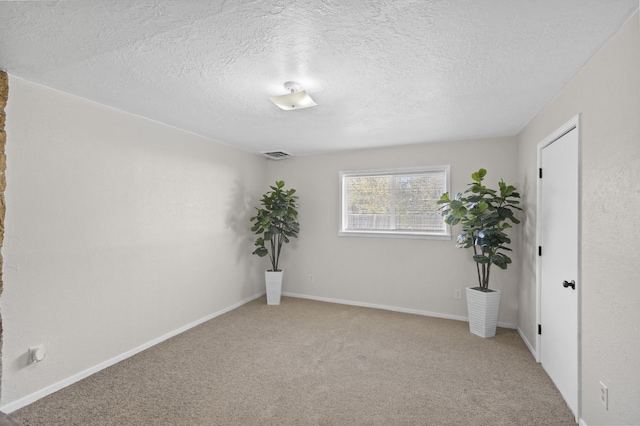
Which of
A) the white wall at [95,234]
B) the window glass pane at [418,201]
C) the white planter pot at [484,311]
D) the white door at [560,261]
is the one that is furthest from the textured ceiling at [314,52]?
the white planter pot at [484,311]

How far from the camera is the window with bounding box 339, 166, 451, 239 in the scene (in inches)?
160

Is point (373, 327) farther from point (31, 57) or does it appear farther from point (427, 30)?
point (31, 57)

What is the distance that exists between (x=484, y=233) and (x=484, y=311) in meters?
0.87

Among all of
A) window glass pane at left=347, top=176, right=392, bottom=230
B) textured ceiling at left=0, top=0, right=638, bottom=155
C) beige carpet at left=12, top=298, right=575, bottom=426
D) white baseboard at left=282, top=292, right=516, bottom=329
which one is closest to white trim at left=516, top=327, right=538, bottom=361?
beige carpet at left=12, top=298, right=575, bottom=426

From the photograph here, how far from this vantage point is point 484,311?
3.24 metres

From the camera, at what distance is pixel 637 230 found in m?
1.39

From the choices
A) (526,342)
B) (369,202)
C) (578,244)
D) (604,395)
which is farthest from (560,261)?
(369,202)

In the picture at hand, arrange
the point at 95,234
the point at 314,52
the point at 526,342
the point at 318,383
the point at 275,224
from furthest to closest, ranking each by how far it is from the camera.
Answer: the point at 275,224
the point at 526,342
the point at 95,234
the point at 318,383
the point at 314,52

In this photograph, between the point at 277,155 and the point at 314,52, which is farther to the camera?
the point at 277,155

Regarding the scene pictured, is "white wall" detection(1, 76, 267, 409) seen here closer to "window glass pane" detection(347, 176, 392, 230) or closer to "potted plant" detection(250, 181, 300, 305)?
"potted plant" detection(250, 181, 300, 305)

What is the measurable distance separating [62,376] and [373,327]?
2977 mm

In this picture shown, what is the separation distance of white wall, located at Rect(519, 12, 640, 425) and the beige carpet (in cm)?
64

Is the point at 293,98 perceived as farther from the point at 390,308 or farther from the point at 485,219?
the point at 390,308

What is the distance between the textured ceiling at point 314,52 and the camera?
4.58 feet
